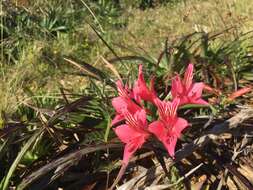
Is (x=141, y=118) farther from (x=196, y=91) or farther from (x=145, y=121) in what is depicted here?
(x=196, y=91)

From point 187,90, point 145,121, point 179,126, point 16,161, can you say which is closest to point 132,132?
point 145,121

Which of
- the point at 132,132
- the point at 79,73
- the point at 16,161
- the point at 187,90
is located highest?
the point at 187,90

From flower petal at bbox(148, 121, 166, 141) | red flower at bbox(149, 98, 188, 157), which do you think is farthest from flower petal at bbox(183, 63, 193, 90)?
flower petal at bbox(148, 121, 166, 141)

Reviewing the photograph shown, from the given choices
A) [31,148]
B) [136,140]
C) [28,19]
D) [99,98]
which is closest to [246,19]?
[28,19]

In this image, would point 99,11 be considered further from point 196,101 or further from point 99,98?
point 196,101

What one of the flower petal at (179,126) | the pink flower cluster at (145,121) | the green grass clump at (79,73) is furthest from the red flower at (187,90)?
the green grass clump at (79,73)

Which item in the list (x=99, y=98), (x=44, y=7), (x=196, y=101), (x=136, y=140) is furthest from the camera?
(x=44, y=7)

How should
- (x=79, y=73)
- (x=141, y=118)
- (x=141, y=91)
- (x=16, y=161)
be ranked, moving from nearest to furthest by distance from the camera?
(x=141, y=118), (x=141, y=91), (x=16, y=161), (x=79, y=73)

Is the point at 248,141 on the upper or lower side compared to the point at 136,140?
lower
